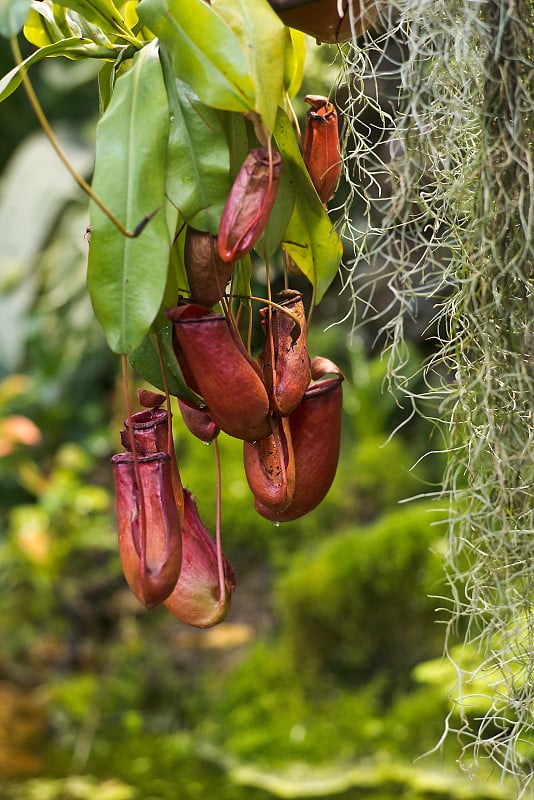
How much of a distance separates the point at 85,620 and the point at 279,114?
7.74 feet

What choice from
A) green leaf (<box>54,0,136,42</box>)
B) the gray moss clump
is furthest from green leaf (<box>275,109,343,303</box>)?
green leaf (<box>54,0,136,42</box>)

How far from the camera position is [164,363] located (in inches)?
22.6

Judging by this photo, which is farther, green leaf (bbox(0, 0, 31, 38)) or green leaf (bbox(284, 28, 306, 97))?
green leaf (bbox(284, 28, 306, 97))

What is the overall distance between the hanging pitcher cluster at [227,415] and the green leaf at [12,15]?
5.5 inches

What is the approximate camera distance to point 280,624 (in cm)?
260

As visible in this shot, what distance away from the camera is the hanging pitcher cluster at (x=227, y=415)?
50 centimetres

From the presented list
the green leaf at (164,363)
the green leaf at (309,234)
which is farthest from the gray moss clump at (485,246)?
the green leaf at (164,363)

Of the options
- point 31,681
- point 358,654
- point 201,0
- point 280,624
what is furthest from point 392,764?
point 201,0

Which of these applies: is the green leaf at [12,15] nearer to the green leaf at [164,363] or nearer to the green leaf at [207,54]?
the green leaf at [207,54]

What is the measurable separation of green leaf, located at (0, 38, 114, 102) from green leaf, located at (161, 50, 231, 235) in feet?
0.25

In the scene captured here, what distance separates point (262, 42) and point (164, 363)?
20 centimetres

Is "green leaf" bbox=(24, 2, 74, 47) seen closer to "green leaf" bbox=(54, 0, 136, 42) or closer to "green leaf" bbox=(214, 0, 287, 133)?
"green leaf" bbox=(54, 0, 136, 42)

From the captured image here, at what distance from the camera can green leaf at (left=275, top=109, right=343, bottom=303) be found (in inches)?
22.7

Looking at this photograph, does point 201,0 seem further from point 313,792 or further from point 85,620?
point 85,620
